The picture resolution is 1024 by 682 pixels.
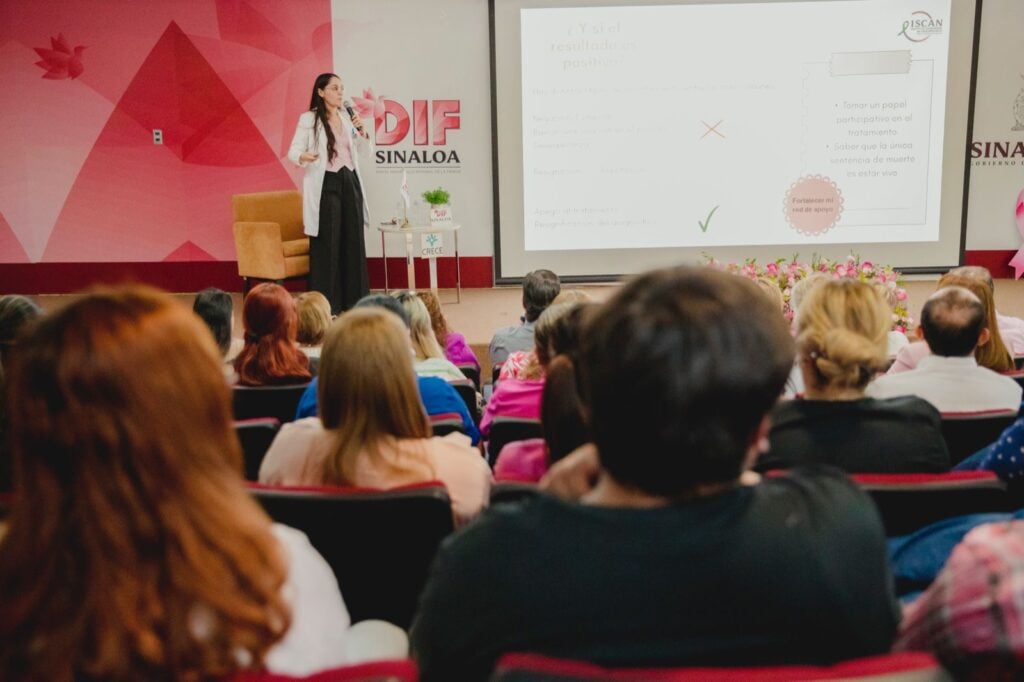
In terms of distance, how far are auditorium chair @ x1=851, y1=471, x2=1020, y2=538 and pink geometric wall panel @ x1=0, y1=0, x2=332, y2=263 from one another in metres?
6.49

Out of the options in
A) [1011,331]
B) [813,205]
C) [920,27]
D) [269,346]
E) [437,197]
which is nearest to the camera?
[269,346]

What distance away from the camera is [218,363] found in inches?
37.0

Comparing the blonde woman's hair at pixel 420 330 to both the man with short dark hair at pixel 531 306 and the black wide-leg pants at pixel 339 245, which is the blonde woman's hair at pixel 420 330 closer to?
the man with short dark hair at pixel 531 306

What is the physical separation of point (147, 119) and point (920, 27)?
627 cm

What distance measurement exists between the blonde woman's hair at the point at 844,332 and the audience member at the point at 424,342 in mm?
1284

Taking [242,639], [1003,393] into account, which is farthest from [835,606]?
[1003,393]

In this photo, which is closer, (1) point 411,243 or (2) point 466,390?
(2) point 466,390

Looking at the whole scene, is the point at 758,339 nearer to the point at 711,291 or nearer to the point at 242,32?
the point at 711,291

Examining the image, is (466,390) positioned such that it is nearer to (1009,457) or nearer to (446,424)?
Result: (446,424)

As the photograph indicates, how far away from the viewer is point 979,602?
2.86 ft

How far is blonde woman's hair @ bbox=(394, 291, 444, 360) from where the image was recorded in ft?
10.4

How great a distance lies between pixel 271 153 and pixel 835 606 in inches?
277

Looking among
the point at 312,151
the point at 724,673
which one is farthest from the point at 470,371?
the point at 312,151

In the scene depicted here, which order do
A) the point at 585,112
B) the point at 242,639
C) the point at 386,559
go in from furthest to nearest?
the point at 585,112, the point at 386,559, the point at 242,639
